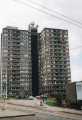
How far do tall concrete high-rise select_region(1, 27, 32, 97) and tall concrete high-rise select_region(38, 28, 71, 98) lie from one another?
5.91 metres

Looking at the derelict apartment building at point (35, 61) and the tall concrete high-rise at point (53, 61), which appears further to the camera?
the tall concrete high-rise at point (53, 61)

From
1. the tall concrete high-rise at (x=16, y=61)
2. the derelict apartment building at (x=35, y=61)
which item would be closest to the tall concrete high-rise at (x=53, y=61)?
the derelict apartment building at (x=35, y=61)

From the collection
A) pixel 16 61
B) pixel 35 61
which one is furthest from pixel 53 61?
pixel 16 61

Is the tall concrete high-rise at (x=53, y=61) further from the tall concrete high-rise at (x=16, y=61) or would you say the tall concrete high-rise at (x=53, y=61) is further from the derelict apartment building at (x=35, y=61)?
the tall concrete high-rise at (x=16, y=61)

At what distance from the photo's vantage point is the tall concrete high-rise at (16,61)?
116000 mm

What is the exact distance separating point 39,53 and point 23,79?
20862 millimetres

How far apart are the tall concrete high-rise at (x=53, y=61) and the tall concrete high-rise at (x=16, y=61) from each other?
5908mm

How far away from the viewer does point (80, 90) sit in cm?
4284

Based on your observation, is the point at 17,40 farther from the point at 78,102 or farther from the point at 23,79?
the point at 78,102

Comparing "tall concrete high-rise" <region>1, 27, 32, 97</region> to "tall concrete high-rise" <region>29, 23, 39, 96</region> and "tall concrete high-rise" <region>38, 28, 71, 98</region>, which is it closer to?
"tall concrete high-rise" <region>29, 23, 39, 96</region>

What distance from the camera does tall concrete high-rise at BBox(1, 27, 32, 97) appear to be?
381 ft

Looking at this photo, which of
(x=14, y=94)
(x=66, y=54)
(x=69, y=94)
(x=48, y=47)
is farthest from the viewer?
(x=14, y=94)

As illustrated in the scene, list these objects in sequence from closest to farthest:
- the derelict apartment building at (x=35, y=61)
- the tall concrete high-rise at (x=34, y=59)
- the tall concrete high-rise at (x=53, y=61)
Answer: the derelict apartment building at (x=35, y=61) → the tall concrete high-rise at (x=53, y=61) → the tall concrete high-rise at (x=34, y=59)

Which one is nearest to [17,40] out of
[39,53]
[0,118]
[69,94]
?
[39,53]
